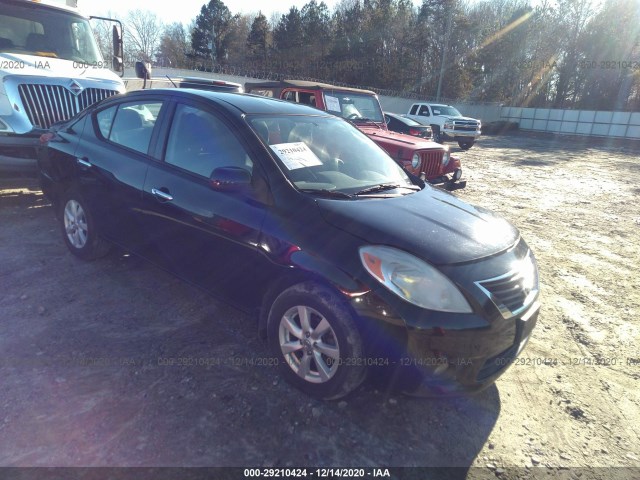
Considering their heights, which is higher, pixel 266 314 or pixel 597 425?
pixel 266 314

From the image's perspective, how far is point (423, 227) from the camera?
8.38 feet

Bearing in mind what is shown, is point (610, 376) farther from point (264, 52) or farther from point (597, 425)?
point (264, 52)

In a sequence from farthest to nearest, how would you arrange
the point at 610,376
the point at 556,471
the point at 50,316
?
the point at 50,316 < the point at 610,376 < the point at 556,471

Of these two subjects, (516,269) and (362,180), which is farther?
(362,180)

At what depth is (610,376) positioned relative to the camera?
3.05m

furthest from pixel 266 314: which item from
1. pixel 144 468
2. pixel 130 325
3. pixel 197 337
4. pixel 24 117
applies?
pixel 24 117

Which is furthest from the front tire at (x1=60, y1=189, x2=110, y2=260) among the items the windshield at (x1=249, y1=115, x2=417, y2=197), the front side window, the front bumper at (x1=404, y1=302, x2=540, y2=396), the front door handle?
the front bumper at (x1=404, y1=302, x2=540, y2=396)

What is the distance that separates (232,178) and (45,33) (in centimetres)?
625

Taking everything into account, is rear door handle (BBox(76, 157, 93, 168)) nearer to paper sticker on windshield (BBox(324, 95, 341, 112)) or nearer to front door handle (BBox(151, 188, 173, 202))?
front door handle (BBox(151, 188, 173, 202))

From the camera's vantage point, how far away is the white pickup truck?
18422 mm

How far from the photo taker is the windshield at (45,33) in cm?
627

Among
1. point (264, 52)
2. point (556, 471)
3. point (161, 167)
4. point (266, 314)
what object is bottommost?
point (556, 471)

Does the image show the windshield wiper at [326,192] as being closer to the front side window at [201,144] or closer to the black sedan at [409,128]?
the front side window at [201,144]

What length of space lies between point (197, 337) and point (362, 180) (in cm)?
173
